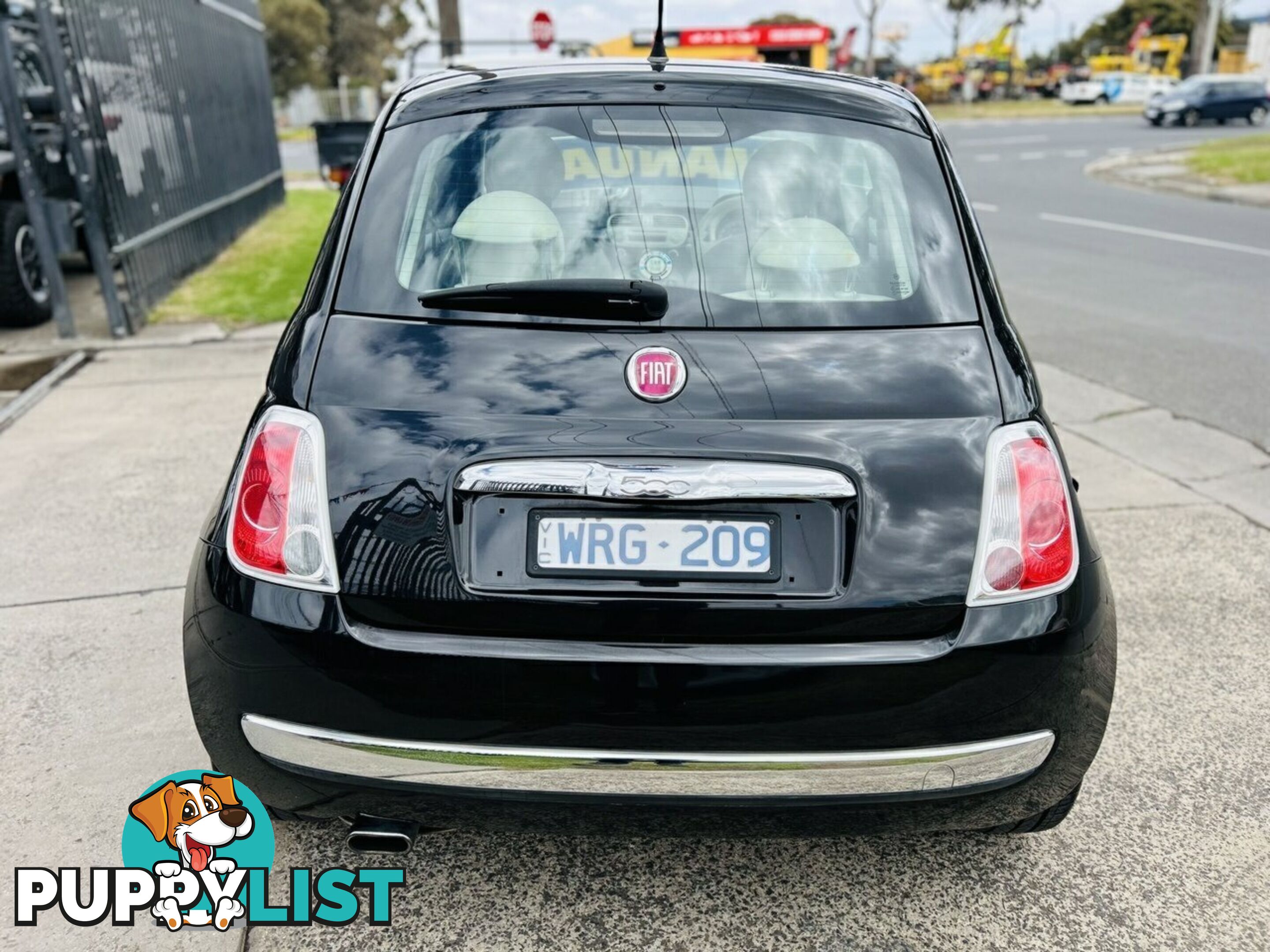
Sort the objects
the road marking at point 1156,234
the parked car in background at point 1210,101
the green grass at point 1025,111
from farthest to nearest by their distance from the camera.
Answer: the green grass at point 1025,111
the parked car in background at point 1210,101
the road marking at point 1156,234

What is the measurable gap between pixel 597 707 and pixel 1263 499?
387cm

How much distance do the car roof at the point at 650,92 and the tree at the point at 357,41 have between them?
68.6m

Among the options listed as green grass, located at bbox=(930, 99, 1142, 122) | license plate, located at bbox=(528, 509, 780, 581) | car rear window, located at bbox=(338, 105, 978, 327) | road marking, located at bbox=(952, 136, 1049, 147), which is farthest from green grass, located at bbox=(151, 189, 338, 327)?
green grass, located at bbox=(930, 99, 1142, 122)

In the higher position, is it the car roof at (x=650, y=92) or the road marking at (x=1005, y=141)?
the car roof at (x=650, y=92)

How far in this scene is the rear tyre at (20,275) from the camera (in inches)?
295

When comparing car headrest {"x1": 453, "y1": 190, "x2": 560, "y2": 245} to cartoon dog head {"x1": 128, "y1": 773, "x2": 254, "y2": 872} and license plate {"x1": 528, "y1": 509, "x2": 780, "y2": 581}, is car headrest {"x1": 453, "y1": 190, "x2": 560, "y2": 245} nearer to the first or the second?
license plate {"x1": 528, "y1": 509, "x2": 780, "y2": 581}

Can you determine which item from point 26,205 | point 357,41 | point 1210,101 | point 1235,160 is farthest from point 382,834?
point 357,41

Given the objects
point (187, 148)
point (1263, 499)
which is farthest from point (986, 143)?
point (1263, 499)

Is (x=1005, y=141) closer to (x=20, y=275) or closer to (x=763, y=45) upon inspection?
(x=763, y=45)

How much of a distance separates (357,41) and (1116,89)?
147ft

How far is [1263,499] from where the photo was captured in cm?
444

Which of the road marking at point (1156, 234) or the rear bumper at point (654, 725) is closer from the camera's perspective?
the rear bumper at point (654, 725)

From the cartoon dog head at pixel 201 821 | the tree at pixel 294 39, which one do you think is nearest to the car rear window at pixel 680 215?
the cartoon dog head at pixel 201 821

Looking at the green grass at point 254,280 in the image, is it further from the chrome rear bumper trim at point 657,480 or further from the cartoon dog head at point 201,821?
the chrome rear bumper trim at point 657,480
